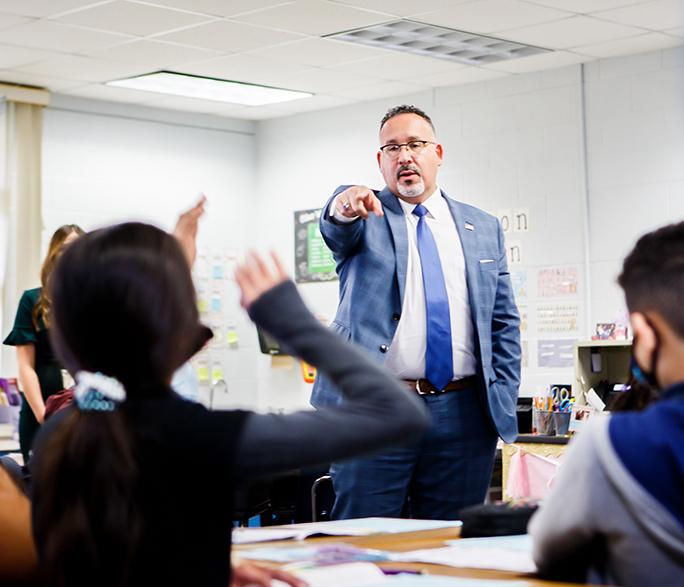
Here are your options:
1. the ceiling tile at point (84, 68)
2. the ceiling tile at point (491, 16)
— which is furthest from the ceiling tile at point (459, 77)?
the ceiling tile at point (84, 68)

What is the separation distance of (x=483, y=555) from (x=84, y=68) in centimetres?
545

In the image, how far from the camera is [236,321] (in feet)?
27.6

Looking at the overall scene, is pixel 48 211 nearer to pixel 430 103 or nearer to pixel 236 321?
pixel 236 321

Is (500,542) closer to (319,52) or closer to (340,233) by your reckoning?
(340,233)

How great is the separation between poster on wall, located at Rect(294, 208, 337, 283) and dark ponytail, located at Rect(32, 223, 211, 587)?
21.3 ft

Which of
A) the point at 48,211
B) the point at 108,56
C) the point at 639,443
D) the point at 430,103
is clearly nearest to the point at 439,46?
the point at 430,103

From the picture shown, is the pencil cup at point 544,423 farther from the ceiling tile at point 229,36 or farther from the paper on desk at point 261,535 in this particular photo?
the paper on desk at point 261,535

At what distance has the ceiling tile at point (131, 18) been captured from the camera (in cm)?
560

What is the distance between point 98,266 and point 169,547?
337 mm

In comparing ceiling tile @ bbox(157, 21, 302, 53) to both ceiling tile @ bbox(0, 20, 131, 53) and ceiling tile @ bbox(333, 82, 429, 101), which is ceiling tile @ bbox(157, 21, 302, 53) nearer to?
ceiling tile @ bbox(0, 20, 131, 53)

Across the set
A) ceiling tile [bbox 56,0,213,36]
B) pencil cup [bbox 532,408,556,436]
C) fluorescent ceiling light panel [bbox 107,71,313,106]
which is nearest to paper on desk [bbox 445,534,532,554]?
pencil cup [bbox 532,408,556,436]

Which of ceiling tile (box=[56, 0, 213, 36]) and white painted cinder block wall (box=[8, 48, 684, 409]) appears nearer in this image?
ceiling tile (box=[56, 0, 213, 36])

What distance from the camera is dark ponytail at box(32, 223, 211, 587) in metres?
1.41

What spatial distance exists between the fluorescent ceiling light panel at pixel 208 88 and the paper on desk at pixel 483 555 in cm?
535
